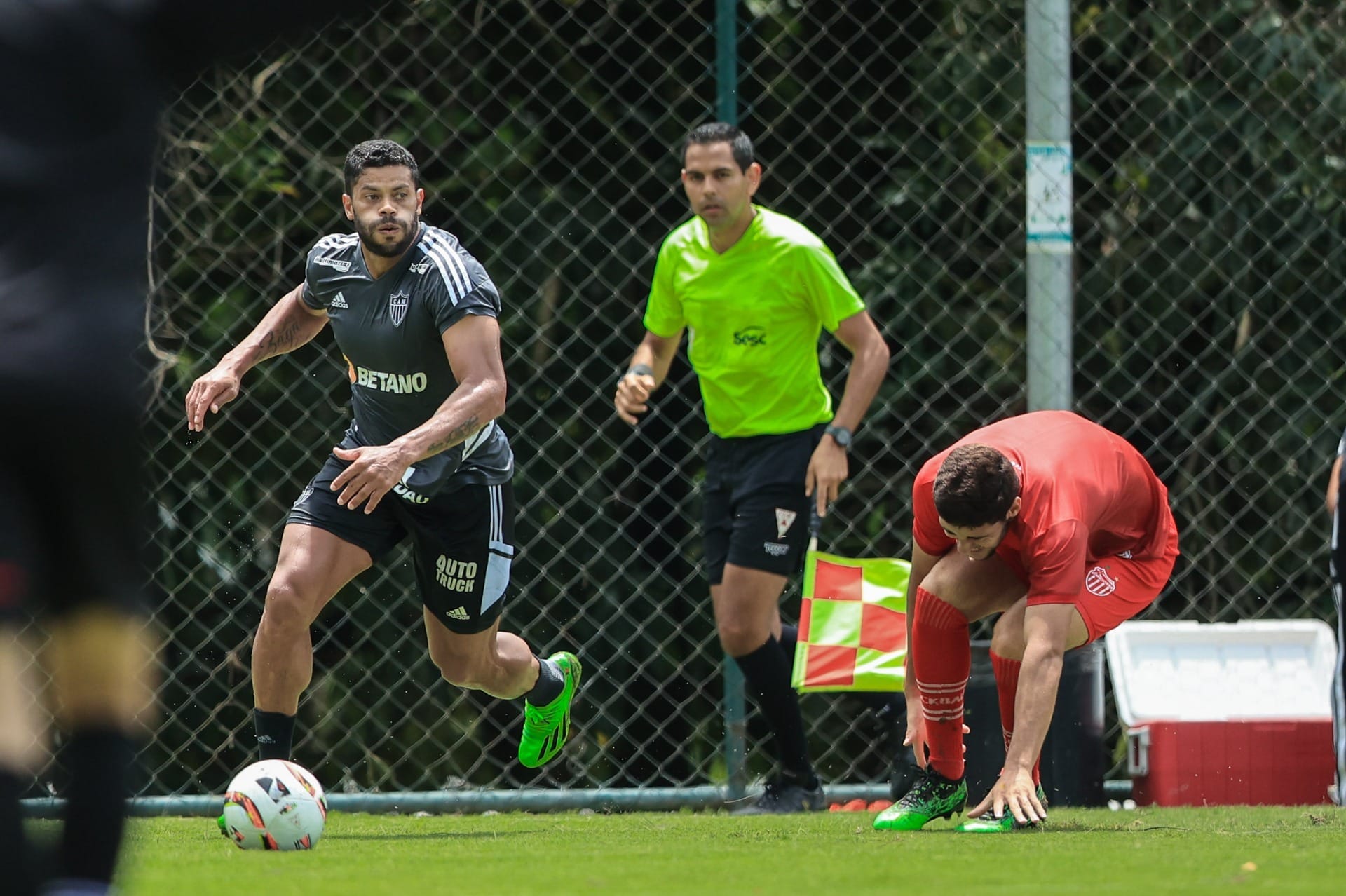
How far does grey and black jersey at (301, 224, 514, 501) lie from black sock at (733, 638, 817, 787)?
3.59 ft

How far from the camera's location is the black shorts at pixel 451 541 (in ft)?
16.8

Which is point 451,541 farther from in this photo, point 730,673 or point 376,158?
point 730,673

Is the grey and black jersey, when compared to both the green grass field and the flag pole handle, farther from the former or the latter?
the flag pole handle

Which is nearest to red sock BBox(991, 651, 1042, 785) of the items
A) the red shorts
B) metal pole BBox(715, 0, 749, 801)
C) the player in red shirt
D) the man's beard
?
the player in red shirt

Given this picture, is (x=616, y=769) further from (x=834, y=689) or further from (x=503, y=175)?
(x=503, y=175)

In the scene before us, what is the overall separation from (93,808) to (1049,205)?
4261 mm

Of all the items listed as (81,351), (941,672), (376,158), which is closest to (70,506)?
(81,351)

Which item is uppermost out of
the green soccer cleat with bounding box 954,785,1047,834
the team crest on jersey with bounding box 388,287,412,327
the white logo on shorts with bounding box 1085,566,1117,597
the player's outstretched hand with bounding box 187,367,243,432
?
the white logo on shorts with bounding box 1085,566,1117,597

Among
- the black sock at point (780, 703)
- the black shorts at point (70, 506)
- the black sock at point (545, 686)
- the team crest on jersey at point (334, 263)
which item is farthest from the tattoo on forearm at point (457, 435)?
the black shorts at point (70, 506)

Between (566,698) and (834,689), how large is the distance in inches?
36.9

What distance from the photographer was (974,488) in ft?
14.6

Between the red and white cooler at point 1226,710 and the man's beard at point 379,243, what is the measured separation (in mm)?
2817

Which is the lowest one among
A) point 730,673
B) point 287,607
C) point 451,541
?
point 287,607

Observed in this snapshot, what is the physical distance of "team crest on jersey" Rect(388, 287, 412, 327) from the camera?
16.4 feet
